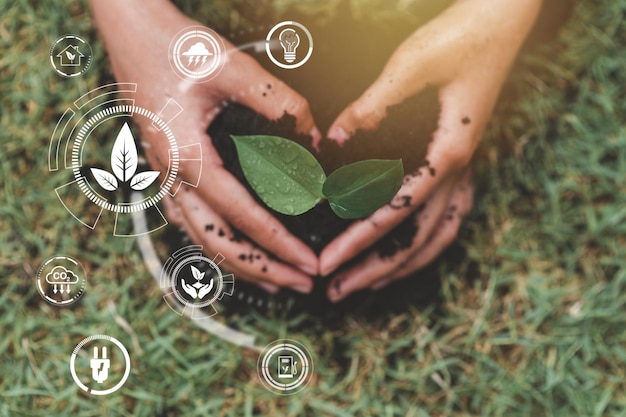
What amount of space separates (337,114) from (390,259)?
234 mm

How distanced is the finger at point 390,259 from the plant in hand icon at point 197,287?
0.66ft

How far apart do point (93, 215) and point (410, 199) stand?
0.51 m

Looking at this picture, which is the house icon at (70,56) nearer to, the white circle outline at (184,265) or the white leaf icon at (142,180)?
the white leaf icon at (142,180)

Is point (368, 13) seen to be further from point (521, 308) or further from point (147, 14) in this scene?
point (521, 308)

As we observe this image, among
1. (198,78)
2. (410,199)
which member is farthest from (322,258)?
(198,78)

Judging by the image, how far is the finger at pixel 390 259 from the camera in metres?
0.94

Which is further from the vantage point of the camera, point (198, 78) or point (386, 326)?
point (386, 326)

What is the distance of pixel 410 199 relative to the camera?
858 millimetres
